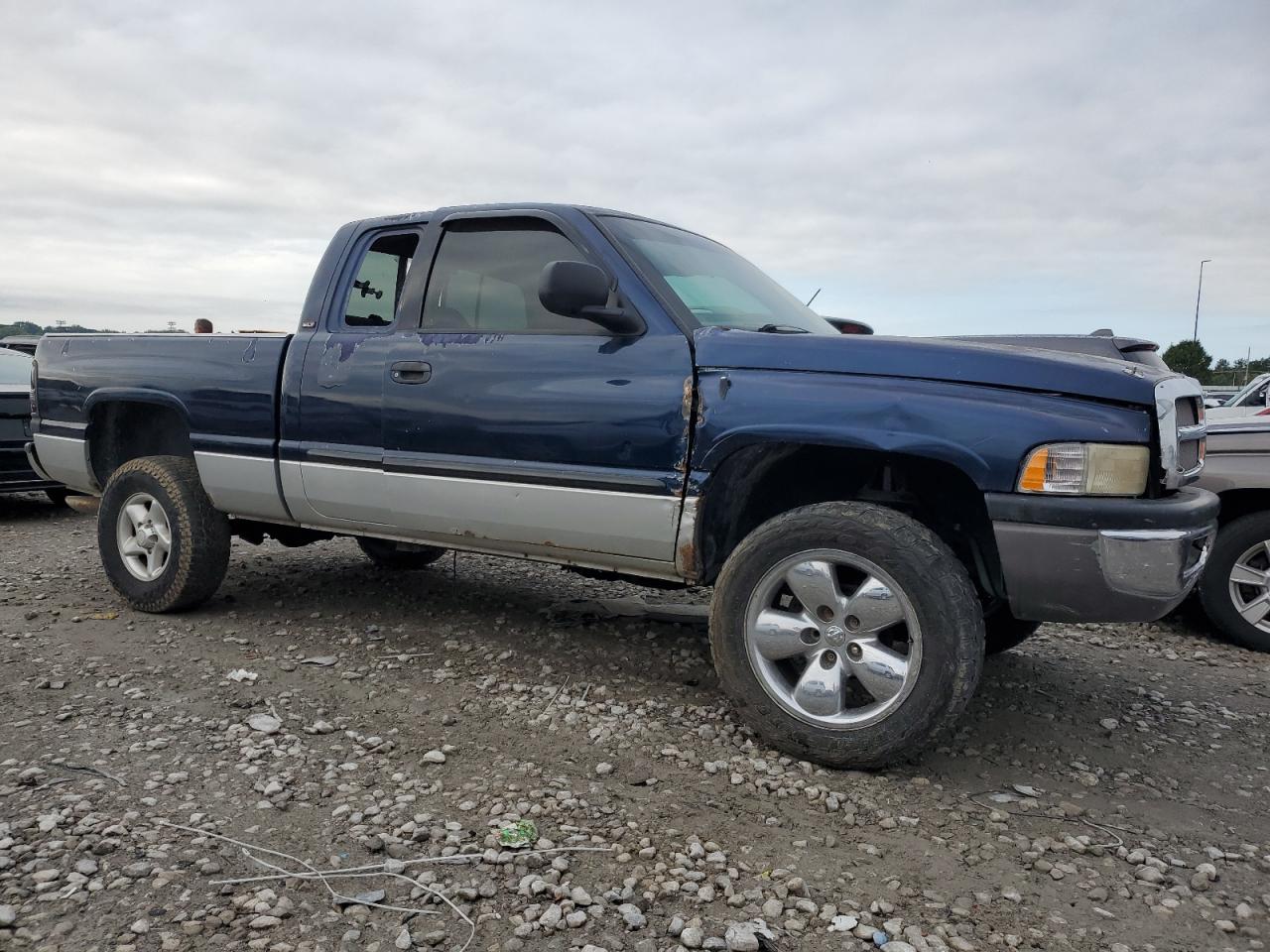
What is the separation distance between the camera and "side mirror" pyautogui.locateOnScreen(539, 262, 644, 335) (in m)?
3.23

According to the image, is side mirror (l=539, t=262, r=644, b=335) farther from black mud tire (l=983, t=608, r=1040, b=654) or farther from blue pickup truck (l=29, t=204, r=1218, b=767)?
black mud tire (l=983, t=608, r=1040, b=654)

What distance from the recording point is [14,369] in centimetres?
799

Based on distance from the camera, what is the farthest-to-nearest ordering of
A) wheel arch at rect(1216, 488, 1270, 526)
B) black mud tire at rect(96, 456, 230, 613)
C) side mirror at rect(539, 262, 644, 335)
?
wheel arch at rect(1216, 488, 1270, 526) < black mud tire at rect(96, 456, 230, 613) < side mirror at rect(539, 262, 644, 335)

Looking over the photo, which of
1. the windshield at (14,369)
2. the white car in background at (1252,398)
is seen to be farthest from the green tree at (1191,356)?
the windshield at (14,369)

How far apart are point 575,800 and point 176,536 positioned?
2836 millimetres

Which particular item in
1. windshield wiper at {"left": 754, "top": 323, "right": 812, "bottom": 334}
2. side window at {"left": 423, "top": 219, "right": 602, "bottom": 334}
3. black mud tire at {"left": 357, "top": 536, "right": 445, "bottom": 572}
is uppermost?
side window at {"left": 423, "top": 219, "right": 602, "bottom": 334}

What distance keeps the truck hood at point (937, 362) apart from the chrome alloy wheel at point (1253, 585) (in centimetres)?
218

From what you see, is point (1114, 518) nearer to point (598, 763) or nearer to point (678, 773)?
point (678, 773)

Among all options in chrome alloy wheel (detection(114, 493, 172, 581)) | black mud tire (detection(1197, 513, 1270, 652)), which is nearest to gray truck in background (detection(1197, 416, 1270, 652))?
black mud tire (detection(1197, 513, 1270, 652))

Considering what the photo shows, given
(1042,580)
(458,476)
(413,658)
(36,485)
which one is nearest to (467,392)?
(458,476)

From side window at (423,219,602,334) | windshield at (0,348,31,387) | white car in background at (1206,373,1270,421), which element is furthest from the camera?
white car in background at (1206,373,1270,421)

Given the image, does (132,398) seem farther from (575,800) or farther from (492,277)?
(575,800)

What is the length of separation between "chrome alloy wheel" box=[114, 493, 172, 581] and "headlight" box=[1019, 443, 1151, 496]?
403cm

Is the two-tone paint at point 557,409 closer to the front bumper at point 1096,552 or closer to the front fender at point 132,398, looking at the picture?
the front fender at point 132,398
